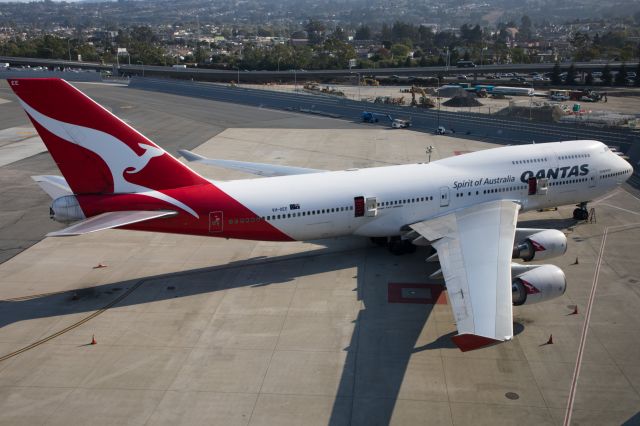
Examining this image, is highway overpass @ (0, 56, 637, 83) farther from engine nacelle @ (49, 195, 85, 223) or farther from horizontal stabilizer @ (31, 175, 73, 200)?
engine nacelle @ (49, 195, 85, 223)

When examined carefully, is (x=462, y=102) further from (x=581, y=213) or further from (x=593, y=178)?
(x=593, y=178)

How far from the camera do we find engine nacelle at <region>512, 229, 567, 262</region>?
31203 millimetres

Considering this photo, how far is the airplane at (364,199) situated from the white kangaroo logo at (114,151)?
5 cm

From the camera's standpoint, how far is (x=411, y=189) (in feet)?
111

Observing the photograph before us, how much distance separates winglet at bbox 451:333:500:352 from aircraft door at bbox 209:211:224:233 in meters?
15.3

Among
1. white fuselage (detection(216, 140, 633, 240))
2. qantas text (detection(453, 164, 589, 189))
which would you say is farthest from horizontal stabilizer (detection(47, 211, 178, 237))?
qantas text (detection(453, 164, 589, 189))

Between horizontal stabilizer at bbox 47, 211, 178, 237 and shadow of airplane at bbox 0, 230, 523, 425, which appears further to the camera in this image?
horizontal stabilizer at bbox 47, 211, 178, 237

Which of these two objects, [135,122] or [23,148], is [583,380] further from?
[135,122]

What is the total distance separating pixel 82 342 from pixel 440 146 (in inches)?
1911

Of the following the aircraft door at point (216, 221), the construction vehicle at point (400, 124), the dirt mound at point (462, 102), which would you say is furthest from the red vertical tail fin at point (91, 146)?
the dirt mound at point (462, 102)

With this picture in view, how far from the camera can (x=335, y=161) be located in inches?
2288

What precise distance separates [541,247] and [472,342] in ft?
45.1

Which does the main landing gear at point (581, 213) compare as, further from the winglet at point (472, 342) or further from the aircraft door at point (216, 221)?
the aircraft door at point (216, 221)

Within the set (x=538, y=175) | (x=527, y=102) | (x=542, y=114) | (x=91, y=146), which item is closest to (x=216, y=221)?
(x=91, y=146)
